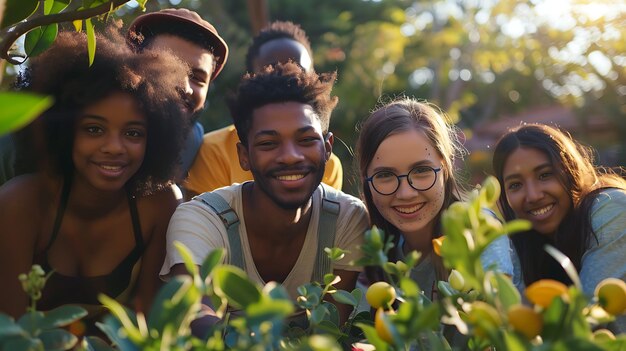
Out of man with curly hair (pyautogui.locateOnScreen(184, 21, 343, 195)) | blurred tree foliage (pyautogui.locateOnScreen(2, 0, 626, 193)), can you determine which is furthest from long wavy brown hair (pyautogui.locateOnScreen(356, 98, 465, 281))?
blurred tree foliage (pyautogui.locateOnScreen(2, 0, 626, 193))

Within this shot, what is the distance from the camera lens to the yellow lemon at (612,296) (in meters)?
0.96

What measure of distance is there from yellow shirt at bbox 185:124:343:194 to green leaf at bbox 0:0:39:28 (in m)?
2.02

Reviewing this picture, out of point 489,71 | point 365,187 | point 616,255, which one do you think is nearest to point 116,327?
point 365,187

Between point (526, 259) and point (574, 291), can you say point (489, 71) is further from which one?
point (574, 291)

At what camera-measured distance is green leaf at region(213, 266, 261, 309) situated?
0.91 m

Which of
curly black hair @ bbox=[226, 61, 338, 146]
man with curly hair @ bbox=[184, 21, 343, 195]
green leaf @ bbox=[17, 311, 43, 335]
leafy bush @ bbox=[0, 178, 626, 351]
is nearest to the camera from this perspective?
leafy bush @ bbox=[0, 178, 626, 351]

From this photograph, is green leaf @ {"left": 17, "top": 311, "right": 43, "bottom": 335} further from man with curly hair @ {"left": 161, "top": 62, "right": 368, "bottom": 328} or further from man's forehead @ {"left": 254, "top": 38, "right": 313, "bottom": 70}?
man's forehead @ {"left": 254, "top": 38, "right": 313, "bottom": 70}

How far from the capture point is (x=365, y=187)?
2791 mm

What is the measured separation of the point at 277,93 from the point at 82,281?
90 cm

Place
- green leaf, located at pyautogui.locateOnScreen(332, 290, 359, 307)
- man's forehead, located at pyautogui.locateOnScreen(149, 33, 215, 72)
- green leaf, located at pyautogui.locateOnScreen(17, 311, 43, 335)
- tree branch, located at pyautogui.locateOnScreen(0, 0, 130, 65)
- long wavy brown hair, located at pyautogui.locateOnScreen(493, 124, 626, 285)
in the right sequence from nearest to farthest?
green leaf, located at pyautogui.locateOnScreen(17, 311, 43, 335) → green leaf, located at pyautogui.locateOnScreen(332, 290, 359, 307) → tree branch, located at pyautogui.locateOnScreen(0, 0, 130, 65) → long wavy brown hair, located at pyautogui.locateOnScreen(493, 124, 626, 285) → man's forehead, located at pyautogui.locateOnScreen(149, 33, 215, 72)

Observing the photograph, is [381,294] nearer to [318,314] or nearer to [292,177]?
A: [318,314]

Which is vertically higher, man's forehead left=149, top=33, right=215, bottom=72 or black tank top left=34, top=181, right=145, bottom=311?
man's forehead left=149, top=33, right=215, bottom=72

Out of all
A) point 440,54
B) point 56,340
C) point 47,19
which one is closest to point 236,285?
point 56,340

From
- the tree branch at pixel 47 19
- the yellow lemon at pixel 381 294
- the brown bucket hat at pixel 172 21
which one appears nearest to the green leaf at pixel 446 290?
the yellow lemon at pixel 381 294
